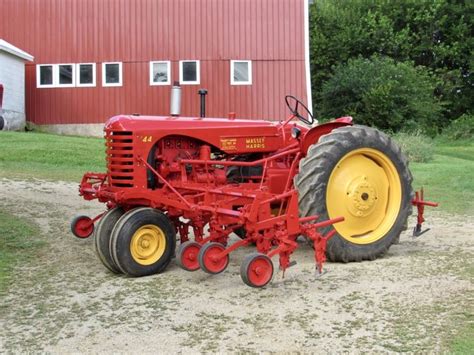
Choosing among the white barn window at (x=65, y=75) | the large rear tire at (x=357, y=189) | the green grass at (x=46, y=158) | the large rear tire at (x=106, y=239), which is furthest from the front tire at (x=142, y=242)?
the white barn window at (x=65, y=75)

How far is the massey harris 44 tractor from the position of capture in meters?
5.16

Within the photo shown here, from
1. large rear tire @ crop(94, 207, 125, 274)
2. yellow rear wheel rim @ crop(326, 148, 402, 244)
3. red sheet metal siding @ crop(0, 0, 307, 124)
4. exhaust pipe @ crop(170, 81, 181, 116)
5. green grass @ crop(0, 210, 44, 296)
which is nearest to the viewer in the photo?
large rear tire @ crop(94, 207, 125, 274)

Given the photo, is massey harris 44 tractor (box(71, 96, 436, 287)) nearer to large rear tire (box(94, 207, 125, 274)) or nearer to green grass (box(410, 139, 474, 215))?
large rear tire (box(94, 207, 125, 274))

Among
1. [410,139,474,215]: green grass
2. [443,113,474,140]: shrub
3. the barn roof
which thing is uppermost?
the barn roof

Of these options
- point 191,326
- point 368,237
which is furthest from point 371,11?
point 191,326

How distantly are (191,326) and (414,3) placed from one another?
112ft

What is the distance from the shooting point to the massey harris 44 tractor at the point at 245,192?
5.16 meters

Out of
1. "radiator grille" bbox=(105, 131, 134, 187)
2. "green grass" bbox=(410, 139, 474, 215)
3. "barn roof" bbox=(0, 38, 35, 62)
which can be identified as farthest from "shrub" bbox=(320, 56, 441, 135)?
"radiator grille" bbox=(105, 131, 134, 187)

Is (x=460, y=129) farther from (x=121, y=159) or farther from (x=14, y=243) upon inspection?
(x=121, y=159)

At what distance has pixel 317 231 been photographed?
551 cm

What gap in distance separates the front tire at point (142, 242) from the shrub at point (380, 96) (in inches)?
810

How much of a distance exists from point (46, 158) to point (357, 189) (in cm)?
979

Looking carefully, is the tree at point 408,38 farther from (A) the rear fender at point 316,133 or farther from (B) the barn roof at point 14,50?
(A) the rear fender at point 316,133

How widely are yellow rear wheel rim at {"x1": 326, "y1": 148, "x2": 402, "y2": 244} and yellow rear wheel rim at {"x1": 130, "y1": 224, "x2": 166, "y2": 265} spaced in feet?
5.27
